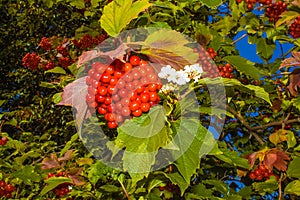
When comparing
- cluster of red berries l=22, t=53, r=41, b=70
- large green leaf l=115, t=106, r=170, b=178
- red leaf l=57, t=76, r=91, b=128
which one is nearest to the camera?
large green leaf l=115, t=106, r=170, b=178

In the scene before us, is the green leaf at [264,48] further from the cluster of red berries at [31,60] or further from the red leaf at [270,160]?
the cluster of red berries at [31,60]

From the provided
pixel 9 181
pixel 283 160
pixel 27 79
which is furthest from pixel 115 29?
pixel 27 79

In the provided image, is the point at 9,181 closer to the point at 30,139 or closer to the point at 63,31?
the point at 30,139

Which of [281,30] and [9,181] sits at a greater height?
[281,30]

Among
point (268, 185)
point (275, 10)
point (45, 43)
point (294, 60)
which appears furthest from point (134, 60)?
point (45, 43)

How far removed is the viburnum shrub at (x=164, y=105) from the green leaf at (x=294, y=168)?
0.01 m

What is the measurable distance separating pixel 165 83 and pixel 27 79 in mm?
6139

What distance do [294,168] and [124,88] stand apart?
1.54m

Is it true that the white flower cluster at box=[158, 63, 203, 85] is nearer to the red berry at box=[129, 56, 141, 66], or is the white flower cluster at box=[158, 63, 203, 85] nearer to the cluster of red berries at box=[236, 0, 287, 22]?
the red berry at box=[129, 56, 141, 66]

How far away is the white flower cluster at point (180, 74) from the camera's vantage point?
45.1 inches

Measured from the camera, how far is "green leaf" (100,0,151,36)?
3.62 feet

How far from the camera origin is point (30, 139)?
3820mm

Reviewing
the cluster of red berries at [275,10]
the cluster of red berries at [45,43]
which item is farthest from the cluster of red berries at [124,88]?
the cluster of red berries at [45,43]

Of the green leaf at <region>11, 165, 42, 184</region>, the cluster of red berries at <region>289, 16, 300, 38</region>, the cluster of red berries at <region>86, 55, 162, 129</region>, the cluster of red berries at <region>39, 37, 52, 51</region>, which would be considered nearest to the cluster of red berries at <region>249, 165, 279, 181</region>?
the cluster of red berries at <region>289, 16, 300, 38</region>
